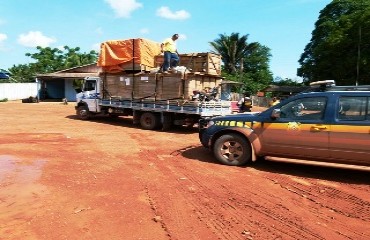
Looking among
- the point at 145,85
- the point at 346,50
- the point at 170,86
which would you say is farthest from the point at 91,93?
the point at 346,50

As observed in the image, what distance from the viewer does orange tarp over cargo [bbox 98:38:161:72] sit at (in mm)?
14938

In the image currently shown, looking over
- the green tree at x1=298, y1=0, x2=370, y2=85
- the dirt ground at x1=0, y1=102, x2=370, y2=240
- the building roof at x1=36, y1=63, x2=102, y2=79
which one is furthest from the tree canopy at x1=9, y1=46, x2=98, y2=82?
the dirt ground at x1=0, y1=102, x2=370, y2=240

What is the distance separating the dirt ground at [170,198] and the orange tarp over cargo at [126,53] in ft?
22.5

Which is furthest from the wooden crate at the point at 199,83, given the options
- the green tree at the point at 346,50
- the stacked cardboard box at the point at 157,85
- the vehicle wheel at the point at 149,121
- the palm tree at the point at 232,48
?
the palm tree at the point at 232,48

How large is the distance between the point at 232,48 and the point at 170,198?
4904cm

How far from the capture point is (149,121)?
1461cm

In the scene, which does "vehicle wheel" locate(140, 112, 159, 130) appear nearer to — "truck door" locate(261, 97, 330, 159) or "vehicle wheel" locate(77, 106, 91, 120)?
"vehicle wheel" locate(77, 106, 91, 120)

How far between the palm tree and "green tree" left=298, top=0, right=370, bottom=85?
380 inches

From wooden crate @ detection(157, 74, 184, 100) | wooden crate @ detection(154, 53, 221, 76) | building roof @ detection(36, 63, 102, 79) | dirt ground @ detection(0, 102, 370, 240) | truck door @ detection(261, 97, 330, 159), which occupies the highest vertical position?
building roof @ detection(36, 63, 102, 79)

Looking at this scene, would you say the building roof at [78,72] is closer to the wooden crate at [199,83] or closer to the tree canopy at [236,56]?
the tree canopy at [236,56]

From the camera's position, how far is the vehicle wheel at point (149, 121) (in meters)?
14.4

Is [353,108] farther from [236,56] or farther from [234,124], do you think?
[236,56]

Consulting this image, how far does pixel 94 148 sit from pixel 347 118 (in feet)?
21.0

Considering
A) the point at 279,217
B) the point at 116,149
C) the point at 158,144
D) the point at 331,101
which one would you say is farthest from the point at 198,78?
the point at 279,217
